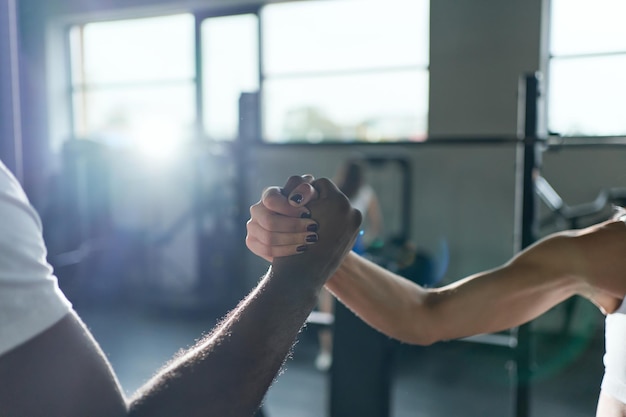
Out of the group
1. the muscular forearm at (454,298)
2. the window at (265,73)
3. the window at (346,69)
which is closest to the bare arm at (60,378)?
the muscular forearm at (454,298)

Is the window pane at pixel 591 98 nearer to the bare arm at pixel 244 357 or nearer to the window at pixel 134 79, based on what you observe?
the window at pixel 134 79

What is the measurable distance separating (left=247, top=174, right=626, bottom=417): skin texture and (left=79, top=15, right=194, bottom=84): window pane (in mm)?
4267

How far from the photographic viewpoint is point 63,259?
4.18m

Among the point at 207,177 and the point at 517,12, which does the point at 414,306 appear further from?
the point at 207,177

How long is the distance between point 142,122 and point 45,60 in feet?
3.71

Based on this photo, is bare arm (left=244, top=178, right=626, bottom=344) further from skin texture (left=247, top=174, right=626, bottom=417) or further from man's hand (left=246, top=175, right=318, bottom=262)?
man's hand (left=246, top=175, right=318, bottom=262)

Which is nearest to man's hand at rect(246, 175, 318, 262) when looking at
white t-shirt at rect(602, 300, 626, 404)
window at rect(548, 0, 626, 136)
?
white t-shirt at rect(602, 300, 626, 404)

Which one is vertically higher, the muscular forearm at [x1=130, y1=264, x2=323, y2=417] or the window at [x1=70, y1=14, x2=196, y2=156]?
the window at [x1=70, y1=14, x2=196, y2=156]

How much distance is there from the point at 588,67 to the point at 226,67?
9.34 ft

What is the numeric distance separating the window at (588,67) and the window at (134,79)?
9.71 feet

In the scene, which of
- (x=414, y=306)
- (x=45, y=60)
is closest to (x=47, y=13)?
(x=45, y=60)

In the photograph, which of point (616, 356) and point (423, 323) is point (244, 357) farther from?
point (616, 356)

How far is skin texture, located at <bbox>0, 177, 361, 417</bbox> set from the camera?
619 millimetres

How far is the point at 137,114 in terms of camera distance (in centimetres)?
513
